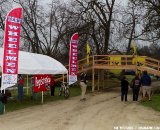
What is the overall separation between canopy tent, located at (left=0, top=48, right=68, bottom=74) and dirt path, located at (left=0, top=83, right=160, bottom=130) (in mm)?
2262

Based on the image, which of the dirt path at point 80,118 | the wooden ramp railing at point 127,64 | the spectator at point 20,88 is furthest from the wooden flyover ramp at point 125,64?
the dirt path at point 80,118

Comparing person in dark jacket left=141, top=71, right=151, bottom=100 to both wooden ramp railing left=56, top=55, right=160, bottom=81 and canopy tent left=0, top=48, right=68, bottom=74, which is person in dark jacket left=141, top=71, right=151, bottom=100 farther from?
wooden ramp railing left=56, top=55, right=160, bottom=81

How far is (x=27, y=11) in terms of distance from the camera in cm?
5469

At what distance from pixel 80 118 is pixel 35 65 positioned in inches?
294

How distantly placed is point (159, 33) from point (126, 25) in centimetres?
887

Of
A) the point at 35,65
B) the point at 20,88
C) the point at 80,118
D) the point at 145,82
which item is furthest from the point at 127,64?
the point at 80,118

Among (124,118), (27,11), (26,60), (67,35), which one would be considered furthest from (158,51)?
(124,118)

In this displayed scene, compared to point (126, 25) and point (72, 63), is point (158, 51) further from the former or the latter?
point (72, 63)

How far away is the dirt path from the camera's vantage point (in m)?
14.2

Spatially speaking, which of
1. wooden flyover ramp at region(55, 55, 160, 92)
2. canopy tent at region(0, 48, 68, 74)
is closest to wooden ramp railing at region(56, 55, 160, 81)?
wooden flyover ramp at region(55, 55, 160, 92)

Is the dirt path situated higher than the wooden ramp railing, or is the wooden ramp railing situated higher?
the wooden ramp railing

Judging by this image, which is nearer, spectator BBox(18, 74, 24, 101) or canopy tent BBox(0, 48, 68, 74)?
canopy tent BBox(0, 48, 68, 74)

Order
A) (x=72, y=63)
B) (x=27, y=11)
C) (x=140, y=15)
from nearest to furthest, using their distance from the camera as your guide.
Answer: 1. (x=72, y=63)
2. (x=140, y=15)
3. (x=27, y=11)

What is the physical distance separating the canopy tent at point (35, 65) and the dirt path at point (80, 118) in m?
2.26
